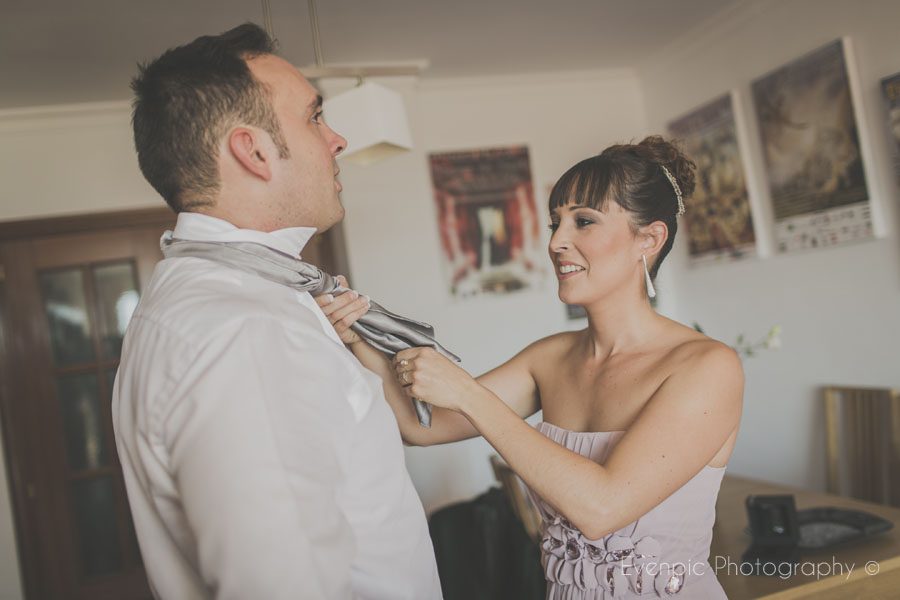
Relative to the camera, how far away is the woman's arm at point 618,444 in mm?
1271

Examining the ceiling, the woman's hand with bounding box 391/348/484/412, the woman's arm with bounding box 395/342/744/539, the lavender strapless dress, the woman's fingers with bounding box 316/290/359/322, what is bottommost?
the lavender strapless dress

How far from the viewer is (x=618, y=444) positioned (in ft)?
4.44

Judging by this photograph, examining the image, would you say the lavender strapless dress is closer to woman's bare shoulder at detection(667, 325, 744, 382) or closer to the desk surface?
woman's bare shoulder at detection(667, 325, 744, 382)

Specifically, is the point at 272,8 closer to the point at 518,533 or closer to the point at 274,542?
the point at 518,533

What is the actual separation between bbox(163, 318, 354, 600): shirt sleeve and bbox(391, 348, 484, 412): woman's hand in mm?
381

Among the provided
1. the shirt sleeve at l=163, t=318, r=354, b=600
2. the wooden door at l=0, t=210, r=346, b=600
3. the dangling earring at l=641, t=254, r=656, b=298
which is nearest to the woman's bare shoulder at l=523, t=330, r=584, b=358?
the dangling earring at l=641, t=254, r=656, b=298

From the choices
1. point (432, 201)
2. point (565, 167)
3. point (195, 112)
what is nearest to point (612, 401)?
point (195, 112)

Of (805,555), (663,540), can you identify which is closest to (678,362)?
(663,540)

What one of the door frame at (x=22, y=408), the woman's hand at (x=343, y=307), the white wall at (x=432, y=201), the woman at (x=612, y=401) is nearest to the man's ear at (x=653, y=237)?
the woman at (x=612, y=401)

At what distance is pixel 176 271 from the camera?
1050 mm

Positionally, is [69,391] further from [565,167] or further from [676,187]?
[676,187]

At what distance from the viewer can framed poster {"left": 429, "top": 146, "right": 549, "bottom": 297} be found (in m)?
4.36

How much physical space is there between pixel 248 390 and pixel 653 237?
3.48 feet

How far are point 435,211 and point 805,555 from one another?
9.38 ft
